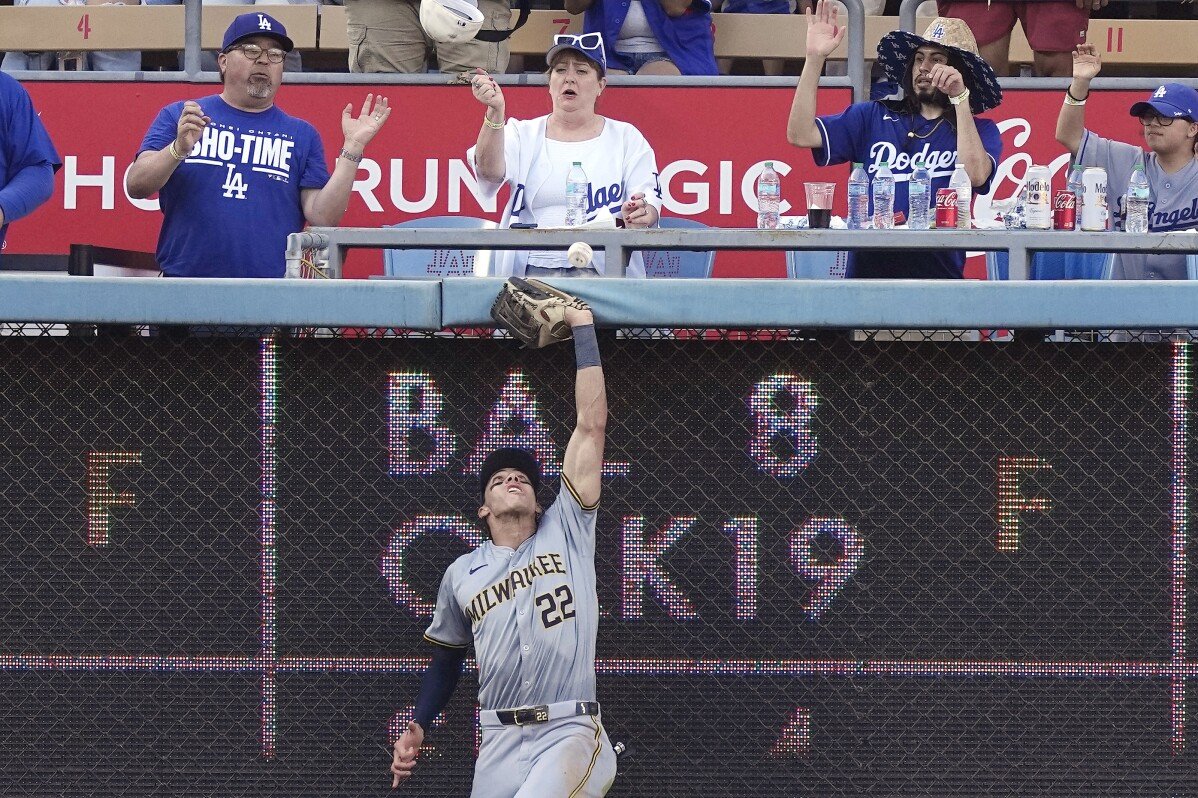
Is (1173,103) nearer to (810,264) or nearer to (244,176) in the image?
(810,264)

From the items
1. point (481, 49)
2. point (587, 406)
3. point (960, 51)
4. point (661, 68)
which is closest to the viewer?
point (587, 406)

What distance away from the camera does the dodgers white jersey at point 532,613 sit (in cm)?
416

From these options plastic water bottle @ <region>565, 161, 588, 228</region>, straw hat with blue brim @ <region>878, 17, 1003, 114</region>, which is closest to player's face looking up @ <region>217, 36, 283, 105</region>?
plastic water bottle @ <region>565, 161, 588, 228</region>

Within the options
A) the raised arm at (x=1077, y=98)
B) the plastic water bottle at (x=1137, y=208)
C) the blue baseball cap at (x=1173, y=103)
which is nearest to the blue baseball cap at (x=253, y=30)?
the raised arm at (x=1077, y=98)

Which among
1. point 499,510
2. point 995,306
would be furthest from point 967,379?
point 499,510

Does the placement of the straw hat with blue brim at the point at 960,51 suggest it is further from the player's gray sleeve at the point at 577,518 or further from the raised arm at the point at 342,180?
the player's gray sleeve at the point at 577,518

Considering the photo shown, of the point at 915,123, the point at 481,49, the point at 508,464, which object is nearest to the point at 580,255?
the point at 508,464

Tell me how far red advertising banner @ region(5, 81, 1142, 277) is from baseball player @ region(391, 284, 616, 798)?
400 centimetres

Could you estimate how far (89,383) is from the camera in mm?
4250

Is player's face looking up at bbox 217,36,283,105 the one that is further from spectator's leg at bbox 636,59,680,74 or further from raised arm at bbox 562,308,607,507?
raised arm at bbox 562,308,607,507

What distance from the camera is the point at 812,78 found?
6.50 metres

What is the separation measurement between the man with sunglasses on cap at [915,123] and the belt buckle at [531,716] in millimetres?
2643

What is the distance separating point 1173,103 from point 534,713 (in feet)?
13.6

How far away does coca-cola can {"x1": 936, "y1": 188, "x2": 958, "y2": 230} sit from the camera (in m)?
5.71
